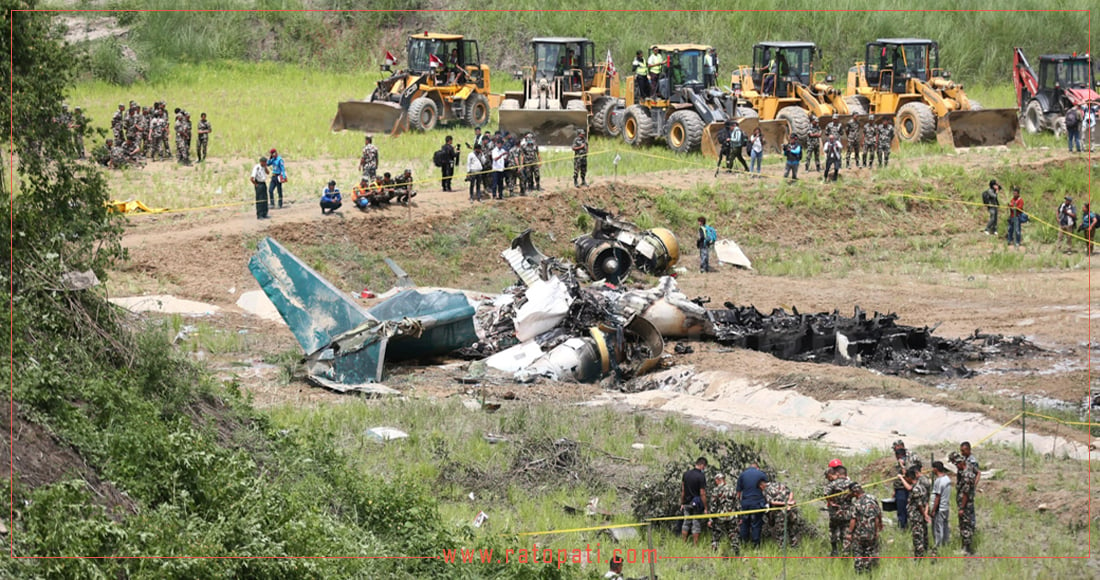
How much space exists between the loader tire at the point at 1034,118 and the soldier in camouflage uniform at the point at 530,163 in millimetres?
15977

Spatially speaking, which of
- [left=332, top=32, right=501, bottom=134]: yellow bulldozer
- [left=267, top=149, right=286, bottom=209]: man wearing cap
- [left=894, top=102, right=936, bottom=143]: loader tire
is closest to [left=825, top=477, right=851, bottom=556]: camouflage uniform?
[left=267, top=149, right=286, bottom=209]: man wearing cap

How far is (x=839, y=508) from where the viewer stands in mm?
12109

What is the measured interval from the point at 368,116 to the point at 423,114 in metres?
1.48

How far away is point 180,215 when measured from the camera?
25297 millimetres

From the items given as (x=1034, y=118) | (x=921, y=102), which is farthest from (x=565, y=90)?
(x=1034, y=118)

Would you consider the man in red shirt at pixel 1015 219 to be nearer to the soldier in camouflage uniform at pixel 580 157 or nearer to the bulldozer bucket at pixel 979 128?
the bulldozer bucket at pixel 979 128

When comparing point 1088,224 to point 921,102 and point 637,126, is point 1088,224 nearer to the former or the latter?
point 921,102

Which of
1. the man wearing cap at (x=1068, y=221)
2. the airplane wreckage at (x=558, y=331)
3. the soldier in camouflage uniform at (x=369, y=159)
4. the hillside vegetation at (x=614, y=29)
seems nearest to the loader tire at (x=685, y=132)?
the man wearing cap at (x=1068, y=221)

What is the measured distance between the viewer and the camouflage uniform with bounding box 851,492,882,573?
466 inches

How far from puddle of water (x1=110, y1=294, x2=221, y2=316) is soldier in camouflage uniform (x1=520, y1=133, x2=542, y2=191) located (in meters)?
8.20

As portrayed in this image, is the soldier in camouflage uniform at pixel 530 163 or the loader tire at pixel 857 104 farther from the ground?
the loader tire at pixel 857 104

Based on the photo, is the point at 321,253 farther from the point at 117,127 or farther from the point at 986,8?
the point at 986,8

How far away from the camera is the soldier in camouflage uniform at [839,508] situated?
12.1 m

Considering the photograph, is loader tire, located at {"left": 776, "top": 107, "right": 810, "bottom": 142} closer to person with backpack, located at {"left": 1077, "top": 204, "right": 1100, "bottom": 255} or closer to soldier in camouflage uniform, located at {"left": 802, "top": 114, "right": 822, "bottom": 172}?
soldier in camouflage uniform, located at {"left": 802, "top": 114, "right": 822, "bottom": 172}
